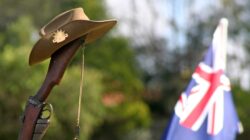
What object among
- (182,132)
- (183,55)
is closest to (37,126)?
(182,132)

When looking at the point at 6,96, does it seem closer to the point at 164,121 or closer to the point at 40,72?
the point at 40,72

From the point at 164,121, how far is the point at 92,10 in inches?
217

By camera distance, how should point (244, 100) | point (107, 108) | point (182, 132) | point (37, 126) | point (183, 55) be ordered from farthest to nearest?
point (183, 55) → point (244, 100) → point (107, 108) → point (182, 132) → point (37, 126)

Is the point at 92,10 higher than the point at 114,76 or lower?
higher

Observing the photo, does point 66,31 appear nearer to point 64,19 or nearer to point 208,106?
point 64,19

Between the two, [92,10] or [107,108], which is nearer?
[107,108]

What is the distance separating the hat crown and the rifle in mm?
95

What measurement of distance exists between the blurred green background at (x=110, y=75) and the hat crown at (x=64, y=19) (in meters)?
11.4

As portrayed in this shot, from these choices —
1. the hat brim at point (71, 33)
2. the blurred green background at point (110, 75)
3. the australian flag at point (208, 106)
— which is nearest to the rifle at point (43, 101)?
the hat brim at point (71, 33)

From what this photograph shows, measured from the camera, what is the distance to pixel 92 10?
2547 cm

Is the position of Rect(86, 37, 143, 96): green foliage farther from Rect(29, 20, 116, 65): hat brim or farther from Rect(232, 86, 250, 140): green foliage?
Rect(29, 20, 116, 65): hat brim

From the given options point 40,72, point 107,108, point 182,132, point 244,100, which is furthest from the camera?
point 244,100

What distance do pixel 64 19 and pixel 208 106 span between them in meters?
1.64

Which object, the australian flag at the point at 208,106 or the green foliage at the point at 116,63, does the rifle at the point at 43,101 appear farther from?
the green foliage at the point at 116,63
